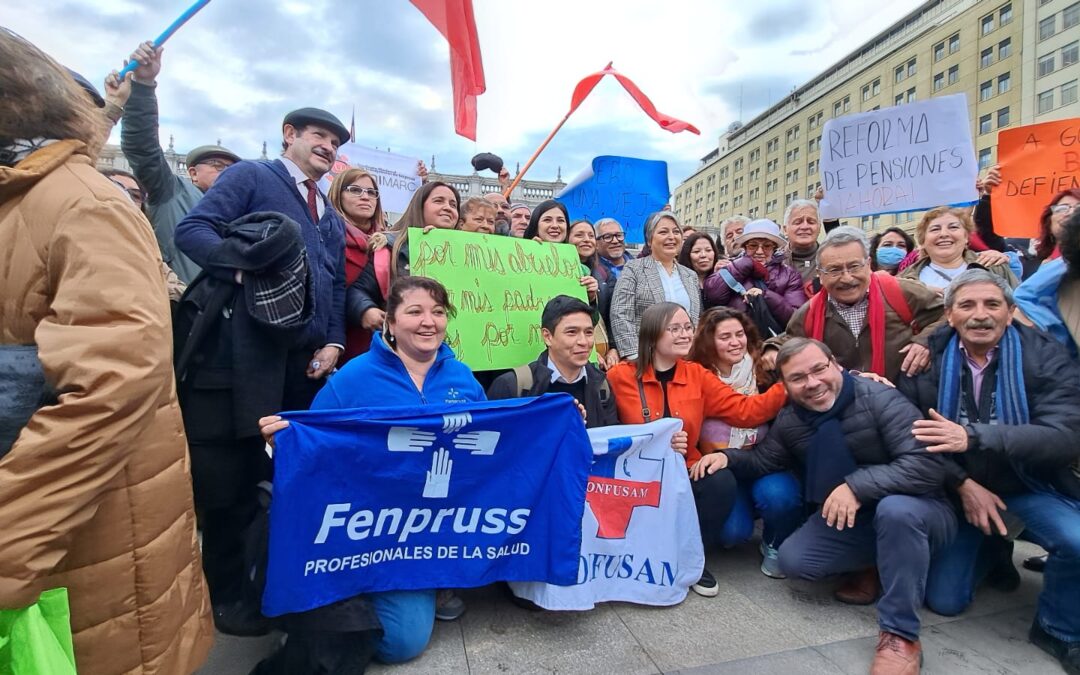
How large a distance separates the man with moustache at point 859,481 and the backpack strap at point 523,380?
128 cm

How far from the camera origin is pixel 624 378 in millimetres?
3568

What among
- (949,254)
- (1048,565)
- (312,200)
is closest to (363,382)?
(312,200)

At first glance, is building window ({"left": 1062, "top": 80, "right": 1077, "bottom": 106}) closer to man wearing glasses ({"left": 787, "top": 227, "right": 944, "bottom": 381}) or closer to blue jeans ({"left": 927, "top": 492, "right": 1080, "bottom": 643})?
man wearing glasses ({"left": 787, "top": 227, "right": 944, "bottom": 381})

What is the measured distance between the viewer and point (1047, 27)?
143 feet

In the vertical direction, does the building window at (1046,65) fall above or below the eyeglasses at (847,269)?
above

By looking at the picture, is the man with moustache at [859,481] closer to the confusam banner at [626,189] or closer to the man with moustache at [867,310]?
the man with moustache at [867,310]

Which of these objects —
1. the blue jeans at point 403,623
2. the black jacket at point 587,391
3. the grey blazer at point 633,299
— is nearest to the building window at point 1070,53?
the grey blazer at point 633,299

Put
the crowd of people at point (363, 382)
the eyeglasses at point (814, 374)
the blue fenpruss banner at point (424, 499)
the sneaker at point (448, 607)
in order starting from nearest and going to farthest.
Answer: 1. the crowd of people at point (363, 382)
2. the blue fenpruss banner at point (424, 499)
3. the sneaker at point (448, 607)
4. the eyeglasses at point (814, 374)

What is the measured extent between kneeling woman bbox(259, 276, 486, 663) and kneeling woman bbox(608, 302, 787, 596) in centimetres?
107

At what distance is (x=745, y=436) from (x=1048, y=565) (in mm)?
1564

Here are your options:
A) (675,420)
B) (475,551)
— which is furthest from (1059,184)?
(475,551)

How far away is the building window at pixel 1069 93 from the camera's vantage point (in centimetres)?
4044

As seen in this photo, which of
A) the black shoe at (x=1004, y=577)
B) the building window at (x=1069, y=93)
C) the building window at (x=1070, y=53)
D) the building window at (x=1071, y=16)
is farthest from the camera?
the building window at (x=1071, y=16)

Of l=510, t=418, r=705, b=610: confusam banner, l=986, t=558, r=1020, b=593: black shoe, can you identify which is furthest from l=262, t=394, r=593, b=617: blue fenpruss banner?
l=986, t=558, r=1020, b=593: black shoe
